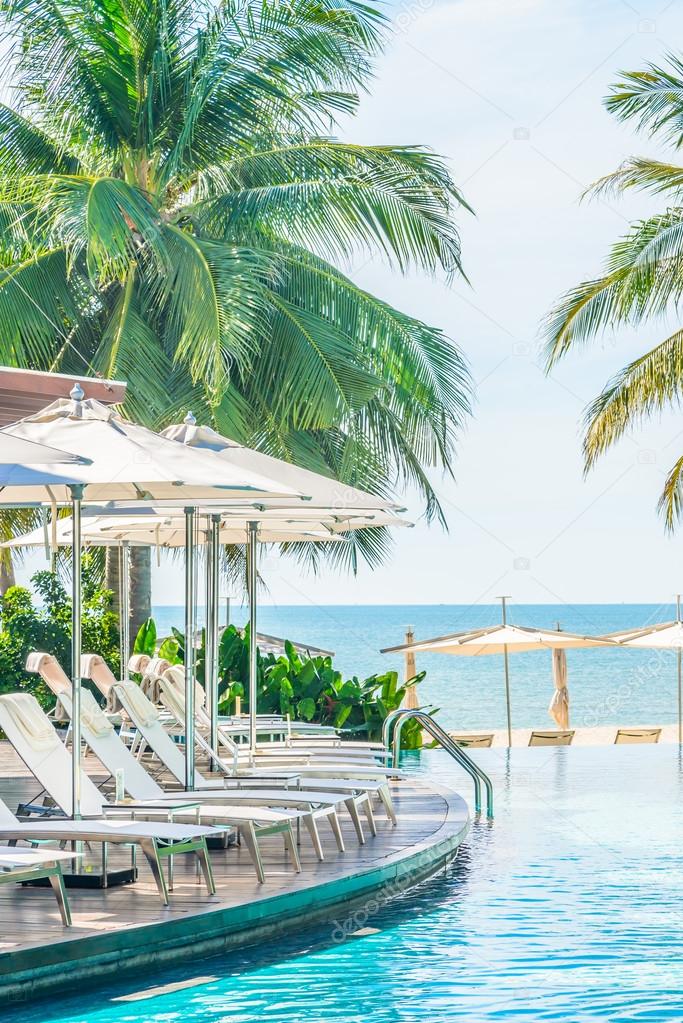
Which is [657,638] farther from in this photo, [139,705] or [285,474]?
[139,705]

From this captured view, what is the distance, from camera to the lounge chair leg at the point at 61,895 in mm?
6414

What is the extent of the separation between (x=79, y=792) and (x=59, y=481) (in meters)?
2.07

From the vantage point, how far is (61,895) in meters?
6.45

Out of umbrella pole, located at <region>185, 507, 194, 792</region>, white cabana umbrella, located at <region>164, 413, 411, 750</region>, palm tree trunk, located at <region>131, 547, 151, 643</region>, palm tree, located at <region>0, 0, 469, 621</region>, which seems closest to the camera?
umbrella pole, located at <region>185, 507, 194, 792</region>

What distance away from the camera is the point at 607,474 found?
2282 inches

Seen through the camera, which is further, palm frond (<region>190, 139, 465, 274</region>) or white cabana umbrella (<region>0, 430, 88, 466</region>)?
palm frond (<region>190, 139, 465, 274</region>)

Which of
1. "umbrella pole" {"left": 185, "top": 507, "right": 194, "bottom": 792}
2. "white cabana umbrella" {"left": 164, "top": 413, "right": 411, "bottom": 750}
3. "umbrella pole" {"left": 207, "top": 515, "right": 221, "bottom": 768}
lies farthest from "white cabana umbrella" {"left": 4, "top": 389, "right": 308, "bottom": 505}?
"umbrella pole" {"left": 207, "top": 515, "right": 221, "bottom": 768}

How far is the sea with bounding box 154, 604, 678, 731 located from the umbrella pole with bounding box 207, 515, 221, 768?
959 inches

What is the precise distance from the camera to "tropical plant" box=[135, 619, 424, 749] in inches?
669

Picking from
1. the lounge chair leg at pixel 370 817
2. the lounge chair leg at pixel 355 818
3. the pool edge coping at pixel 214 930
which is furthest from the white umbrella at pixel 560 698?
the pool edge coping at pixel 214 930

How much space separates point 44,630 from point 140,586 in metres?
2.73

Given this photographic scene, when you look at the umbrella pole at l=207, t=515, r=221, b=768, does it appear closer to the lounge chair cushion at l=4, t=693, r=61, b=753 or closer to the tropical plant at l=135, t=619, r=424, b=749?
the lounge chair cushion at l=4, t=693, r=61, b=753

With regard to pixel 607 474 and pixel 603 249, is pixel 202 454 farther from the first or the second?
pixel 607 474

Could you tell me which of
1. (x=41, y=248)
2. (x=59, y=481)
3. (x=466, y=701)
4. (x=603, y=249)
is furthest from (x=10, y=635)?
(x=466, y=701)
